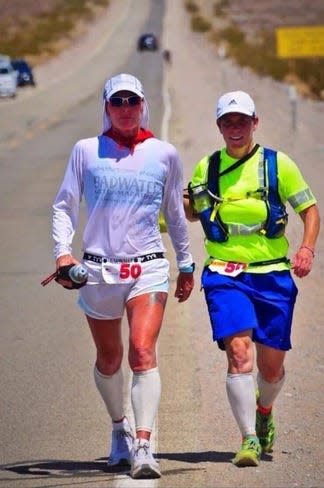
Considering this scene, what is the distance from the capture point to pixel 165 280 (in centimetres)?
664

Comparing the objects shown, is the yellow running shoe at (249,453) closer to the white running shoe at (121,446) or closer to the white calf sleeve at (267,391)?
the white calf sleeve at (267,391)

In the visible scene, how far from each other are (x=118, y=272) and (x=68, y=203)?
1.40ft

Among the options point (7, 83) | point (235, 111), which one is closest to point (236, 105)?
point (235, 111)

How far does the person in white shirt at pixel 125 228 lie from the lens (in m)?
6.46

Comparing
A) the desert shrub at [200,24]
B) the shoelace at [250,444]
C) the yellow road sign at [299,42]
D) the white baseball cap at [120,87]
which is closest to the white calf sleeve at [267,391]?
the shoelace at [250,444]

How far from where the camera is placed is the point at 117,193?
650cm

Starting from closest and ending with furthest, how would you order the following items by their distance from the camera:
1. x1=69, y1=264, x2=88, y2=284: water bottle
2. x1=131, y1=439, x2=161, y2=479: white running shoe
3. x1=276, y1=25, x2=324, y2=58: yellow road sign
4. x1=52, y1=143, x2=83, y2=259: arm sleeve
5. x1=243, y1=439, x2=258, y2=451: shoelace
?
x1=131, y1=439, x2=161, y2=479: white running shoe
x1=69, y1=264, x2=88, y2=284: water bottle
x1=243, y1=439, x2=258, y2=451: shoelace
x1=52, y1=143, x2=83, y2=259: arm sleeve
x1=276, y1=25, x2=324, y2=58: yellow road sign

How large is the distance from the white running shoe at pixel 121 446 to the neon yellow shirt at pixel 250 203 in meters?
0.97

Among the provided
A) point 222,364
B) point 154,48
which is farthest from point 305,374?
point 154,48

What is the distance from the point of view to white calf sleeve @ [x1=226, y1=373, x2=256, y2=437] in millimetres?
6566

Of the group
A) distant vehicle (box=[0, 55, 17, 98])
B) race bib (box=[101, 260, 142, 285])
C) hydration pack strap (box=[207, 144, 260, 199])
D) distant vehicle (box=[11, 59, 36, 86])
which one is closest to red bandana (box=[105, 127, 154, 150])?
hydration pack strap (box=[207, 144, 260, 199])

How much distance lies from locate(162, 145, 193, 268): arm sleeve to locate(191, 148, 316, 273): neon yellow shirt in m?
0.19

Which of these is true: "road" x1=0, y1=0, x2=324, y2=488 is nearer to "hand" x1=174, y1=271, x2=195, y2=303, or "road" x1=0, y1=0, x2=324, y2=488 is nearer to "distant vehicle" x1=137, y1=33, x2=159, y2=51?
"hand" x1=174, y1=271, x2=195, y2=303

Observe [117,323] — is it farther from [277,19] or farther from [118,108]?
[277,19]
